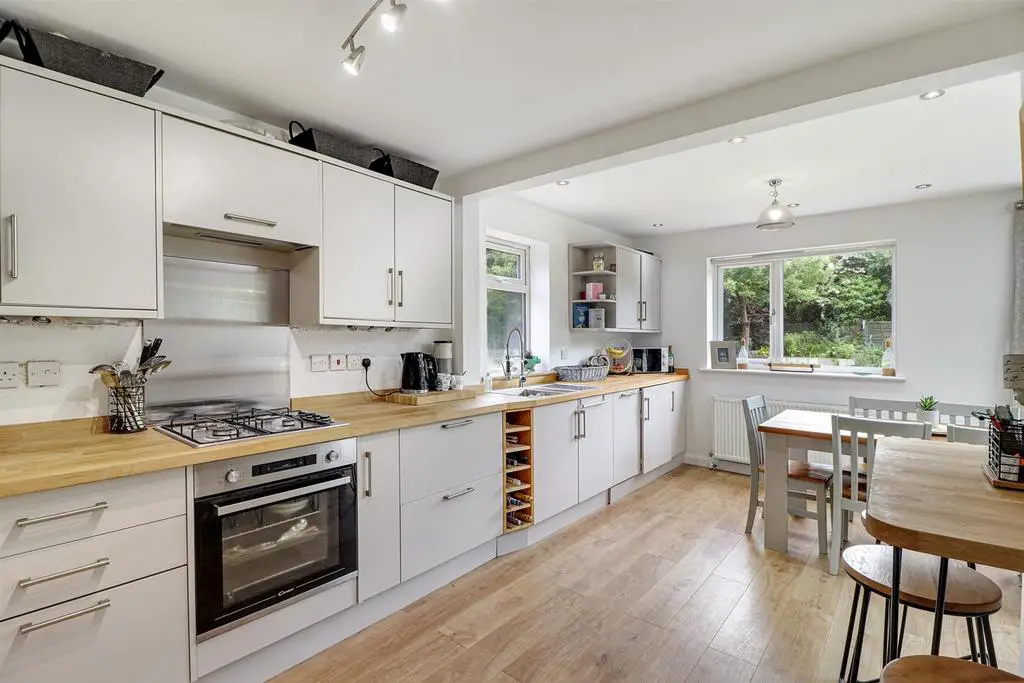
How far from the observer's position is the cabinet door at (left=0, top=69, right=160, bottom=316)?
1.55 metres

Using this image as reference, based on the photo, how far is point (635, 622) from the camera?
220 centimetres

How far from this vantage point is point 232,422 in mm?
2068

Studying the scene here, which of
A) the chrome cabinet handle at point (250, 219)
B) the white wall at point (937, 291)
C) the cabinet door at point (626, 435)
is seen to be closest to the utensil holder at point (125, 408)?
the chrome cabinet handle at point (250, 219)

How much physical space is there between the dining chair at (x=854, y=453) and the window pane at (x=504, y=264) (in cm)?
244

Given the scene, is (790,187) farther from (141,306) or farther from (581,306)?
(141,306)

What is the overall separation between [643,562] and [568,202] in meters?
2.65

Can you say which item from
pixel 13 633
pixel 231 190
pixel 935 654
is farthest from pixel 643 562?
pixel 231 190

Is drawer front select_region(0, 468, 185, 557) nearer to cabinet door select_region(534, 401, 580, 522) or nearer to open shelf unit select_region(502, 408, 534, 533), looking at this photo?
open shelf unit select_region(502, 408, 534, 533)

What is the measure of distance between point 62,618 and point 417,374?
180 centimetres

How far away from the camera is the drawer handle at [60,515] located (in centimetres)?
131

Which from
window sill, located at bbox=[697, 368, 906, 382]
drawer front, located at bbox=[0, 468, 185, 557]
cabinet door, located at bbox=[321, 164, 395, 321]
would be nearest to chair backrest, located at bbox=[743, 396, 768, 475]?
window sill, located at bbox=[697, 368, 906, 382]

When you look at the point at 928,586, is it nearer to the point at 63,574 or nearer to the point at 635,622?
the point at 635,622

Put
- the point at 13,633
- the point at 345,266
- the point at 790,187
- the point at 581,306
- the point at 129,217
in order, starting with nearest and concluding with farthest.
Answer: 1. the point at 13,633
2. the point at 129,217
3. the point at 345,266
4. the point at 790,187
5. the point at 581,306

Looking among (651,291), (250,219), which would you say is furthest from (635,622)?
(651,291)
